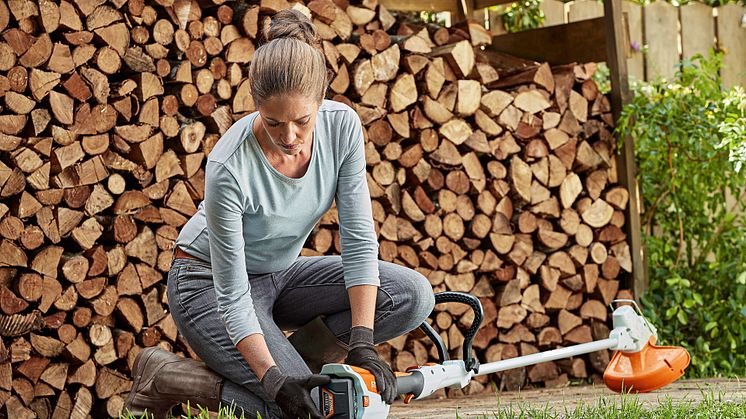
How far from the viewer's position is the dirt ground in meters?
2.86

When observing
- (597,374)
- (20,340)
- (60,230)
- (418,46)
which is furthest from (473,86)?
(20,340)

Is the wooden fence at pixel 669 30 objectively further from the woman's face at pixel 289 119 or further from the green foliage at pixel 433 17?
the woman's face at pixel 289 119

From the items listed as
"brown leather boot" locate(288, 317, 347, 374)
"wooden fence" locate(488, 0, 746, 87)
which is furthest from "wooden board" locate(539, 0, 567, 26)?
"brown leather boot" locate(288, 317, 347, 374)

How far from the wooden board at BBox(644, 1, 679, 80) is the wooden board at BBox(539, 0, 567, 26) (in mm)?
431

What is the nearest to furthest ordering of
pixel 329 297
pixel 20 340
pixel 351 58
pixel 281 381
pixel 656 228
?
pixel 281 381, pixel 329 297, pixel 20 340, pixel 351 58, pixel 656 228

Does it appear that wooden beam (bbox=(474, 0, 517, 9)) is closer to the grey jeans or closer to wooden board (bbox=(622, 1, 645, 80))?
wooden board (bbox=(622, 1, 645, 80))

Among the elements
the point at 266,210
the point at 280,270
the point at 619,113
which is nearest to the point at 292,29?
the point at 266,210

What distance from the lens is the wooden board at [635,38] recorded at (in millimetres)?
4789

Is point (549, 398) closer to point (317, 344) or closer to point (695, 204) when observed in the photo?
point (317, 344)

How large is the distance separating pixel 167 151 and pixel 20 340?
0.78 metres

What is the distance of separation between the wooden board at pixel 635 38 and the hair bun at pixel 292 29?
9.57 feet

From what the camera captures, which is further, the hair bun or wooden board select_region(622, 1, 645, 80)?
wooden board select_region(622, 1, 645, 80)

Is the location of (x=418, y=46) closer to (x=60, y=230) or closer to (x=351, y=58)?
(x=351, y=58)

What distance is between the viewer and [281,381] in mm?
2080
